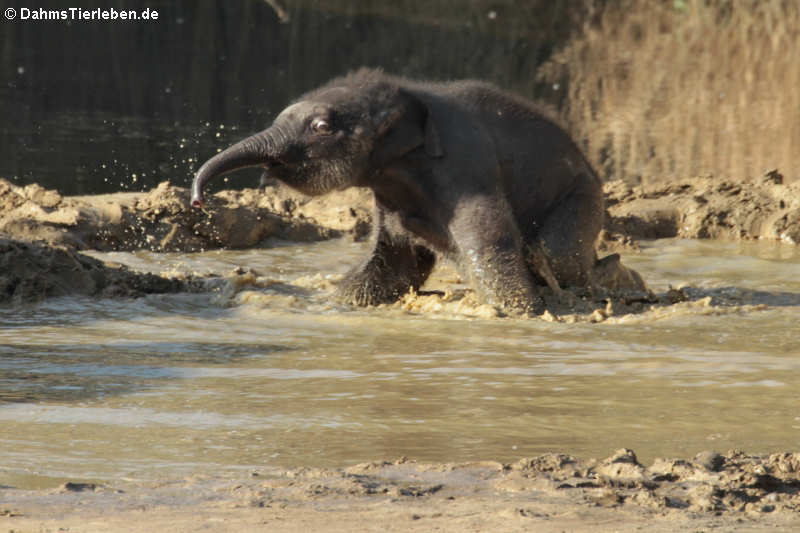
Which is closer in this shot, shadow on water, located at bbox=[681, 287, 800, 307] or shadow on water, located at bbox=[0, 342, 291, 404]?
shadow on water, located at bbox=[0, 342, 291, 404]

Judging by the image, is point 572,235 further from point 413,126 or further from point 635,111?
point 635,111

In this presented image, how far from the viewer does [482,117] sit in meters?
8.78

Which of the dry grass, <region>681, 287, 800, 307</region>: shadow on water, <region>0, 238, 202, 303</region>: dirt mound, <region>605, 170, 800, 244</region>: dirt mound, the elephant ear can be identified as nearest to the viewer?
the elephant ear

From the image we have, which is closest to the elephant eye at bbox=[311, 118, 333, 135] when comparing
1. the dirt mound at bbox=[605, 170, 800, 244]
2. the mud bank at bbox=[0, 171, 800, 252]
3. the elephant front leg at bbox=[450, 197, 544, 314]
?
the elephant front leg at bbox=[450, 197, 544, 314]

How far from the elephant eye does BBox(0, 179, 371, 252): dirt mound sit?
2.13 meters

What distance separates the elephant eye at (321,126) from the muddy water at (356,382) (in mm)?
1127

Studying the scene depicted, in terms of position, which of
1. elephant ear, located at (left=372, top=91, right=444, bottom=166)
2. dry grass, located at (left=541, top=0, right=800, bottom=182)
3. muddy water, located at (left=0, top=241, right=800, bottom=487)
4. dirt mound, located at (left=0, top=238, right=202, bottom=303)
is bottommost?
muddy water, located at (left=0, top=241, right=800, bottom=487)

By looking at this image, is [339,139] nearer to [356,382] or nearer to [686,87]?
[356,382]

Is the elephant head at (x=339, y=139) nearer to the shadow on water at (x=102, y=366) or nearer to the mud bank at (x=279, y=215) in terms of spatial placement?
the shadow on water at (x=102, y=366)

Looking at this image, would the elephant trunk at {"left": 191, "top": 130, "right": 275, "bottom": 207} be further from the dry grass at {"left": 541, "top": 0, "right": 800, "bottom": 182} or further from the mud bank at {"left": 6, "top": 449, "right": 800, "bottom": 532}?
the dry grass at {"left": 541, "top": 0, "right": 800, "bottom": 182}

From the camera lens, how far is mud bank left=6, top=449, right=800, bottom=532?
3912 mm

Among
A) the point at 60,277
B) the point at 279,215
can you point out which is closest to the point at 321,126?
the point at 60,277

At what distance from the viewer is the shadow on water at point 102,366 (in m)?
6.06

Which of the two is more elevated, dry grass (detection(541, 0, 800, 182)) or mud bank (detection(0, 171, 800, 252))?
dry grass (detection(541, 0, 800, 182))
